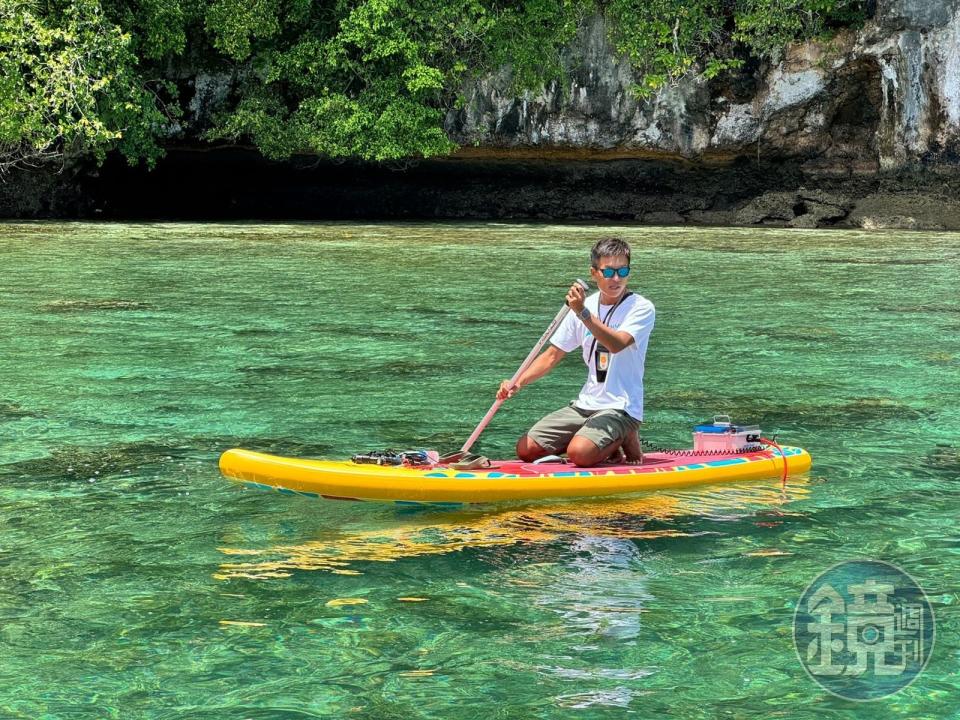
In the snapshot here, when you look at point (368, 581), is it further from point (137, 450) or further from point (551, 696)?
point (137, 450)

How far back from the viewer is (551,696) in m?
3.54

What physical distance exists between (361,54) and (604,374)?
2130 cm

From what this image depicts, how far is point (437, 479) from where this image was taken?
17.4 ft

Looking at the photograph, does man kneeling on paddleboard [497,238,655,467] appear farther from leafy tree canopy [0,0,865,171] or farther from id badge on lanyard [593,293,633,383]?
leafy tree canopy [0,0,865,171]

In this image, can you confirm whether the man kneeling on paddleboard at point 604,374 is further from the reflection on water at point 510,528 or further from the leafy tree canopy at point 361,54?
the leafy tree canopy at point 361,54

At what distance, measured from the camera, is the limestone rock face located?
25609 millimetres

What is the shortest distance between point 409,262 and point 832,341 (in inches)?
293

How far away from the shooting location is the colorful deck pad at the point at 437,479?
5.29 meters

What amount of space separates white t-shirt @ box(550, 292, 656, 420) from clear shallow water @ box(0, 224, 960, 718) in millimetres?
429

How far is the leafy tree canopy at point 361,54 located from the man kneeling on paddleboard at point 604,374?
60.8ft

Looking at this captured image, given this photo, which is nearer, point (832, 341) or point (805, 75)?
point (832, 341)

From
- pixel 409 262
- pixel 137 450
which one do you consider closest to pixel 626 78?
pixel 409 262

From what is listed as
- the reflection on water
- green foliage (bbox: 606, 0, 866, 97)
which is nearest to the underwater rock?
the reflection on water

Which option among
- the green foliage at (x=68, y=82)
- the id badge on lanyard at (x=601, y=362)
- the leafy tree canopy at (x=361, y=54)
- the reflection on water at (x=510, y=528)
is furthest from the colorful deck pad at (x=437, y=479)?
the leafy tree canopy at (x=361, y=54)
